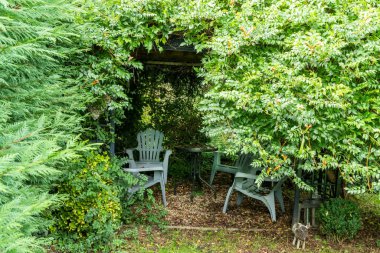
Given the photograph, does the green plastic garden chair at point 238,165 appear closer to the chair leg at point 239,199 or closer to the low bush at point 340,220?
the chair leg at point 239,199

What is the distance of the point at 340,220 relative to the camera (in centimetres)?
399

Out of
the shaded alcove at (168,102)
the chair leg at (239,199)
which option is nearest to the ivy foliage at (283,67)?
the chair leg at (239,199)

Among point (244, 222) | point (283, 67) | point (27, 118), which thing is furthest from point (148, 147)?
point (27, 118)

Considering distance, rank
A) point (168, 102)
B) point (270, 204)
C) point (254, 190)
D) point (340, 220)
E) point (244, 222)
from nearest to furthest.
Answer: point (340, 220) < point (270, 204) < point (244, 222) < point (254, 190) < point (168, 102)

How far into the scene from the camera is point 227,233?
4297mm

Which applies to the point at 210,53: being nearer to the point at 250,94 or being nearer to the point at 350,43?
the point at 250,94

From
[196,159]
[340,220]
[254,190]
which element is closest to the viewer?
[340,220]

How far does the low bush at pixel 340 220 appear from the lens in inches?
157

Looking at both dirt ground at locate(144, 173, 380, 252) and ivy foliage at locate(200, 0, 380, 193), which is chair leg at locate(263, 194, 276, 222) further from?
ivy foliage at locate(200, 0, 380, 193)

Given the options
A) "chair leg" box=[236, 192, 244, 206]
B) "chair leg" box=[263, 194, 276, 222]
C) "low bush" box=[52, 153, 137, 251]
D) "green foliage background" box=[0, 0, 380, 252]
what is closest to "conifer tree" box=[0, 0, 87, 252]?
"green foliage background" box=[0, 0, 380, 252]

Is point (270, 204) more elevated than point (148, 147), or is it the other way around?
point (148, 147)

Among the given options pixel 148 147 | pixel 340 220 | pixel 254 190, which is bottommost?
pixel 340 220

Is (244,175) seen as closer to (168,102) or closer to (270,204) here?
(270,204)

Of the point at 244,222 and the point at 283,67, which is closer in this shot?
the point at 283,67
